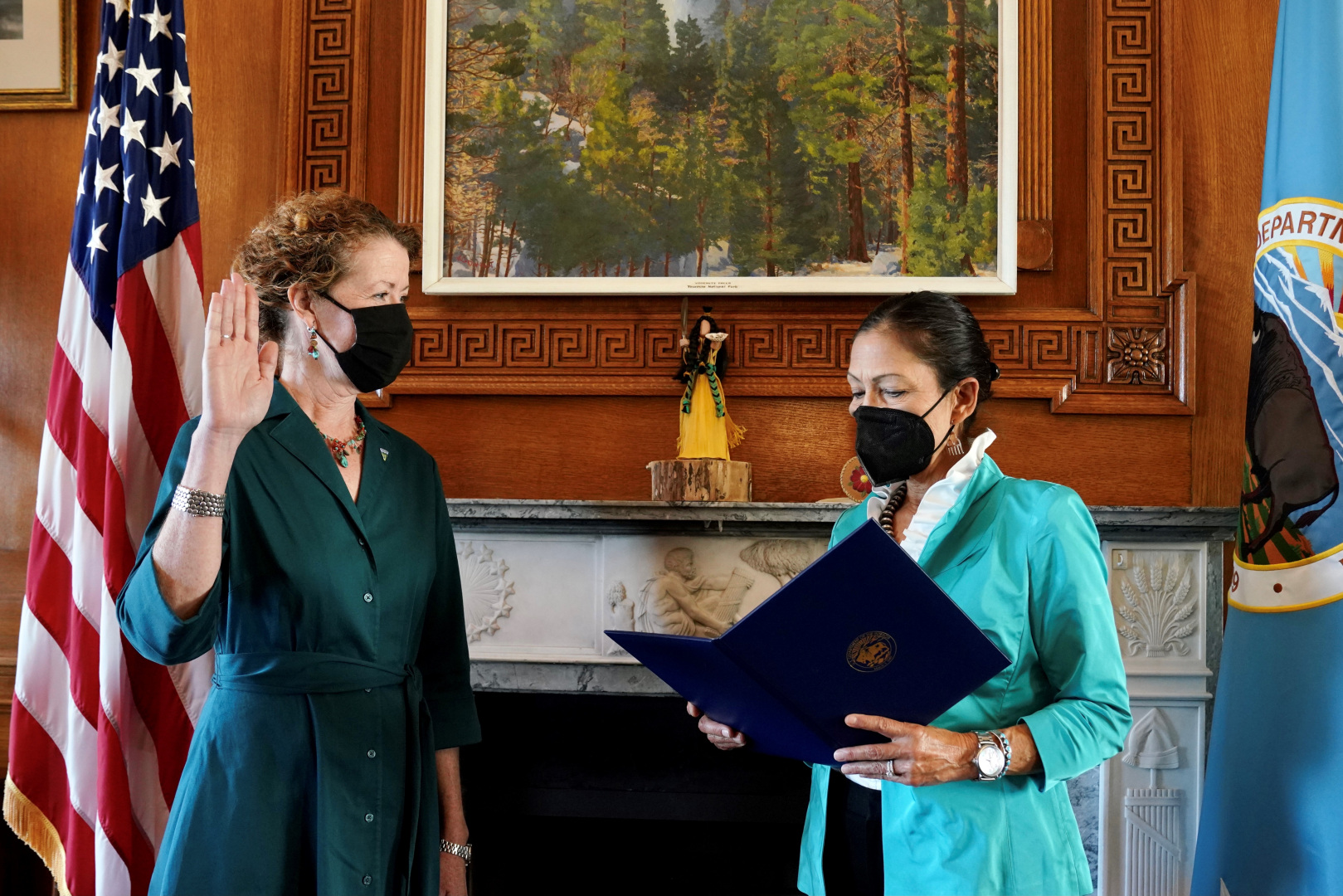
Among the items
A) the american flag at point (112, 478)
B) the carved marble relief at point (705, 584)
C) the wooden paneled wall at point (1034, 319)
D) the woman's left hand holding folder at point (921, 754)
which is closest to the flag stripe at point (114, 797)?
the american flag at point (112, 478)

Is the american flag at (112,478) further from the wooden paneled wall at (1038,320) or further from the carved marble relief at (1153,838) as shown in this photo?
the carved marble relief at (1153,838)

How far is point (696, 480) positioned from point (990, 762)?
1.23 meters

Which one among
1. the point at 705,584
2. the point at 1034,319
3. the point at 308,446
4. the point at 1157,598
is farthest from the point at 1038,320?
the point at 308,446

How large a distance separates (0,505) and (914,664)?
282 centimetres

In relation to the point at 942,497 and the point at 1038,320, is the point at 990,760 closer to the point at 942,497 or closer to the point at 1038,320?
the point at 942,497

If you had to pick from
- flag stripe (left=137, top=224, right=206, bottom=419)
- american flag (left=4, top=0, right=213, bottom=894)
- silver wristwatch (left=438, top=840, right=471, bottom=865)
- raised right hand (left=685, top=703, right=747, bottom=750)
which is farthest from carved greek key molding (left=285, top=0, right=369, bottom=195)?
raised right hand (left=685, top=703, right=747, bottom=750)

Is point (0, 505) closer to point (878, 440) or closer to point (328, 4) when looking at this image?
point (328, 4)

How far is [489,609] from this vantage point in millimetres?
2529

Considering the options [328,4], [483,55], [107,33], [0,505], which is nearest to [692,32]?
[483,55]

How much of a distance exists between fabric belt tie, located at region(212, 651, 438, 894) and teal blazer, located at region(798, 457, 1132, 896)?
0.76m

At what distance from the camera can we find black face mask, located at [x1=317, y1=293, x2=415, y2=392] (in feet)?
5.52

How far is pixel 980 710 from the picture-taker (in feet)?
4.66

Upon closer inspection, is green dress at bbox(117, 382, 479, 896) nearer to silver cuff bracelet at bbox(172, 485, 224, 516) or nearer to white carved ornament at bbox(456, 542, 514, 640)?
silver cuff bracelet at bbox(172, 485, 224, 516)

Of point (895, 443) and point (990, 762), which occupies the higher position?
point (895, 443)
